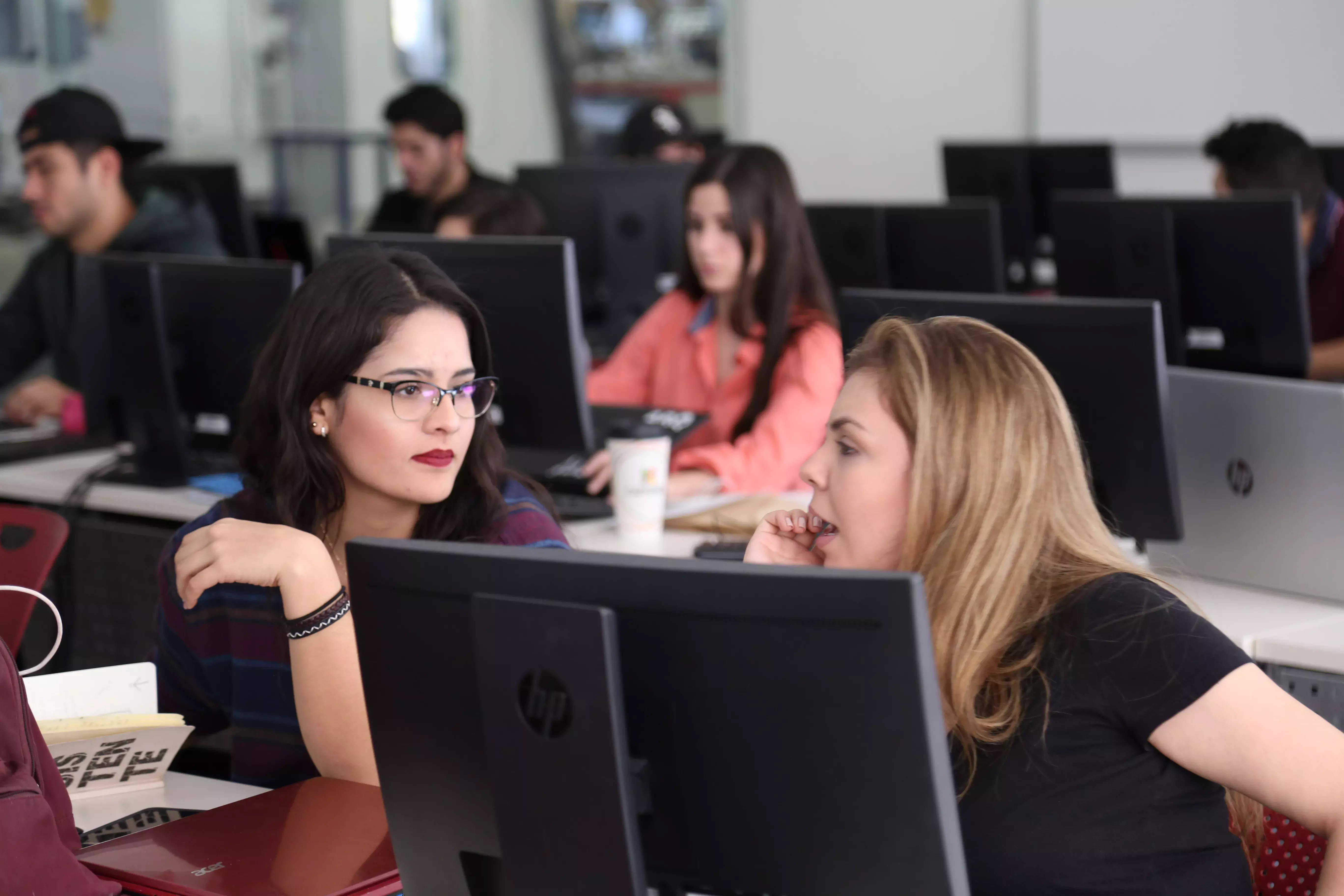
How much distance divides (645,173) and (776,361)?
4.25 feet

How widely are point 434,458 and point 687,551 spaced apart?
0.69 m

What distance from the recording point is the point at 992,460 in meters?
1.16

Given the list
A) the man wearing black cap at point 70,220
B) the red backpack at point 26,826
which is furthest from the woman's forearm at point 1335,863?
the man wearing black cap at point 70,220

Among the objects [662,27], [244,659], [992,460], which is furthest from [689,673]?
[662,27]

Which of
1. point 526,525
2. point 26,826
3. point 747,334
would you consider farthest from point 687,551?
point 26,826

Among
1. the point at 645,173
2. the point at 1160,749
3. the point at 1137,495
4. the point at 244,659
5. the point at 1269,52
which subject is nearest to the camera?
the point at 1160,749

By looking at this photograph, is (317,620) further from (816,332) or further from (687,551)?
(816,332)

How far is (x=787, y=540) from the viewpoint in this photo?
148 cm

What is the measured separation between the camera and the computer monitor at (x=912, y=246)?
345 centimetres

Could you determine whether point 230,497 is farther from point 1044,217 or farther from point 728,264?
point 1044,217

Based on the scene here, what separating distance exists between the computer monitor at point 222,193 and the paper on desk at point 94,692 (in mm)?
2930

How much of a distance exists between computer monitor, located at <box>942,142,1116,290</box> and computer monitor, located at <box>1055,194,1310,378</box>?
185 cm

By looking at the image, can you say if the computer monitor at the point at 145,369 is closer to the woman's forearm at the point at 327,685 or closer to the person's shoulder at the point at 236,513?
the person's shoulder at the point at 236,513

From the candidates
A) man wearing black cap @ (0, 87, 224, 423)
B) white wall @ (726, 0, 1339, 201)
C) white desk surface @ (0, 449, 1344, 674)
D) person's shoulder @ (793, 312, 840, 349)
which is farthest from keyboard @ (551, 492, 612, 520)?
white wall @ (726, 0, 1339, 201)
